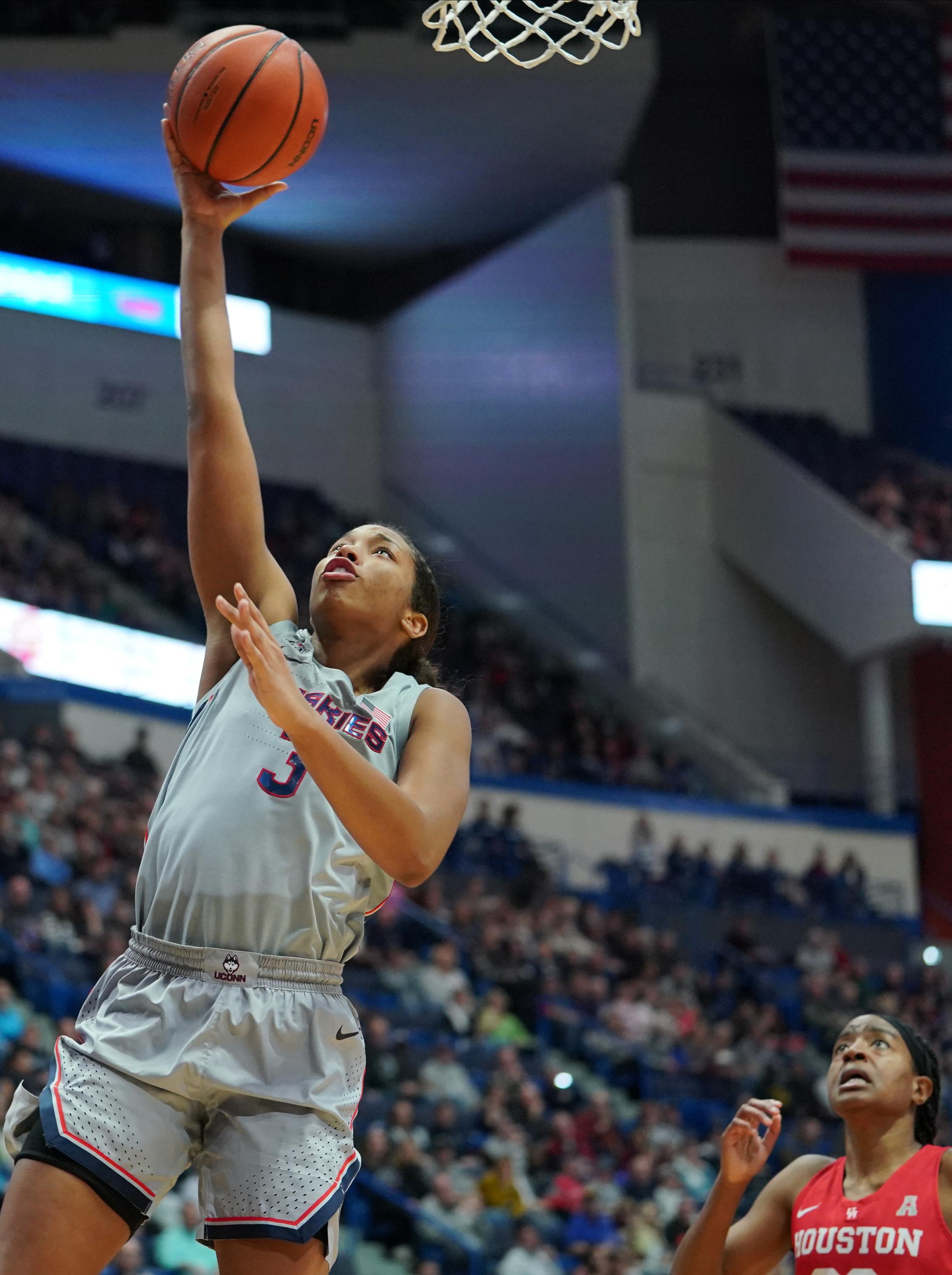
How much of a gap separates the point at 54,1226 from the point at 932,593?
18262 mm

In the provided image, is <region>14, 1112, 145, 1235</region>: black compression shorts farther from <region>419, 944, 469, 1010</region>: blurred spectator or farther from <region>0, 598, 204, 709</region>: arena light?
<region>0, 598, 204, 709</region>: arena light

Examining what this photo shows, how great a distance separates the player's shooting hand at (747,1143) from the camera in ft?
11.2

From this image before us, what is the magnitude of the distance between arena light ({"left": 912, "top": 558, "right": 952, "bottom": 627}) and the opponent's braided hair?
1625cm

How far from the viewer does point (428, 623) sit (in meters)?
2.87

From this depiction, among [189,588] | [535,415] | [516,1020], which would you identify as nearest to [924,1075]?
[516,1020]

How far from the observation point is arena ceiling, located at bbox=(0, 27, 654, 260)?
18.6 meters

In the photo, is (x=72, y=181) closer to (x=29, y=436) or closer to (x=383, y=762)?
(x=29, y=436)

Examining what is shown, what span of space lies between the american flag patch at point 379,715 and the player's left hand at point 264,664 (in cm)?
32

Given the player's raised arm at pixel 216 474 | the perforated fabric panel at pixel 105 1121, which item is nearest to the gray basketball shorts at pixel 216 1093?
the perforated fabric panel at pixel 105 1121

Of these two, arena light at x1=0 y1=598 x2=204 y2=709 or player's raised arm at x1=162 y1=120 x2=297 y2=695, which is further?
arena light at x1=0 y1=598 x2=204 y2=709

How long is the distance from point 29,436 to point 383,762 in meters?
19.4

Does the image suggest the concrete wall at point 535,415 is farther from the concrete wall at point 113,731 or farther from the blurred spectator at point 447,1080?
the blurred spectator at point 447,1080

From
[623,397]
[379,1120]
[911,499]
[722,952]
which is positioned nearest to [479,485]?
[623,397]

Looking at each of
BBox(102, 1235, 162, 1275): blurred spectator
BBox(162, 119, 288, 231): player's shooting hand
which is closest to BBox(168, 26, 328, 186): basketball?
BBox(162, 119, 288, 231): player's shooting hand
